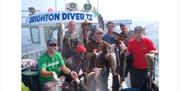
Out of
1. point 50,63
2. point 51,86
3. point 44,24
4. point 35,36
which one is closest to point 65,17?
→ point 44,24

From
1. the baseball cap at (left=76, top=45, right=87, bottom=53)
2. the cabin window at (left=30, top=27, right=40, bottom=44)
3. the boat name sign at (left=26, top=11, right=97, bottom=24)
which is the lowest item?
the baseball cap at (left=76, top=45, right=87, bottom=53)

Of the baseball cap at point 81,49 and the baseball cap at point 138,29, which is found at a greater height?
the baseball cap at point 138,29

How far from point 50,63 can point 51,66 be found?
25 mm

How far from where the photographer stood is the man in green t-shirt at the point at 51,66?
2.84 metres

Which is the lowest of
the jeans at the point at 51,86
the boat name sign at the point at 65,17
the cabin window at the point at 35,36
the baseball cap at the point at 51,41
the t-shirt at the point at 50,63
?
the jeans at the point at 51,86

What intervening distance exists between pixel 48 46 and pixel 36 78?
0.27 metres

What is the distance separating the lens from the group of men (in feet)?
9.23

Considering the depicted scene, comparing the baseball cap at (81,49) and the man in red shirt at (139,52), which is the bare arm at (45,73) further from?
the man in red shirt at (139,52)

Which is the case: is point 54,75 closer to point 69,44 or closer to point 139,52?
point 69,44

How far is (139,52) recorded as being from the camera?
2787 mm

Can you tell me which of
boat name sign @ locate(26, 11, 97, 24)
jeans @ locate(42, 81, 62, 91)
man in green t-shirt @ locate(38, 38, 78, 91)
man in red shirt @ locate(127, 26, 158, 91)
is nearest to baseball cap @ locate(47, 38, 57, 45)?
man in green t-shirt @ locate(38, 38, 78, 91)

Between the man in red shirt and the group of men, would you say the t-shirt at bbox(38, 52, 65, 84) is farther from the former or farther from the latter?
the man in red shirt

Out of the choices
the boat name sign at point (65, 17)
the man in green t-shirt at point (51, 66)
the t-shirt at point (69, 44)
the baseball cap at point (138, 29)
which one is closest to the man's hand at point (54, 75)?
the man in green t-shirt at point (51, 66)
